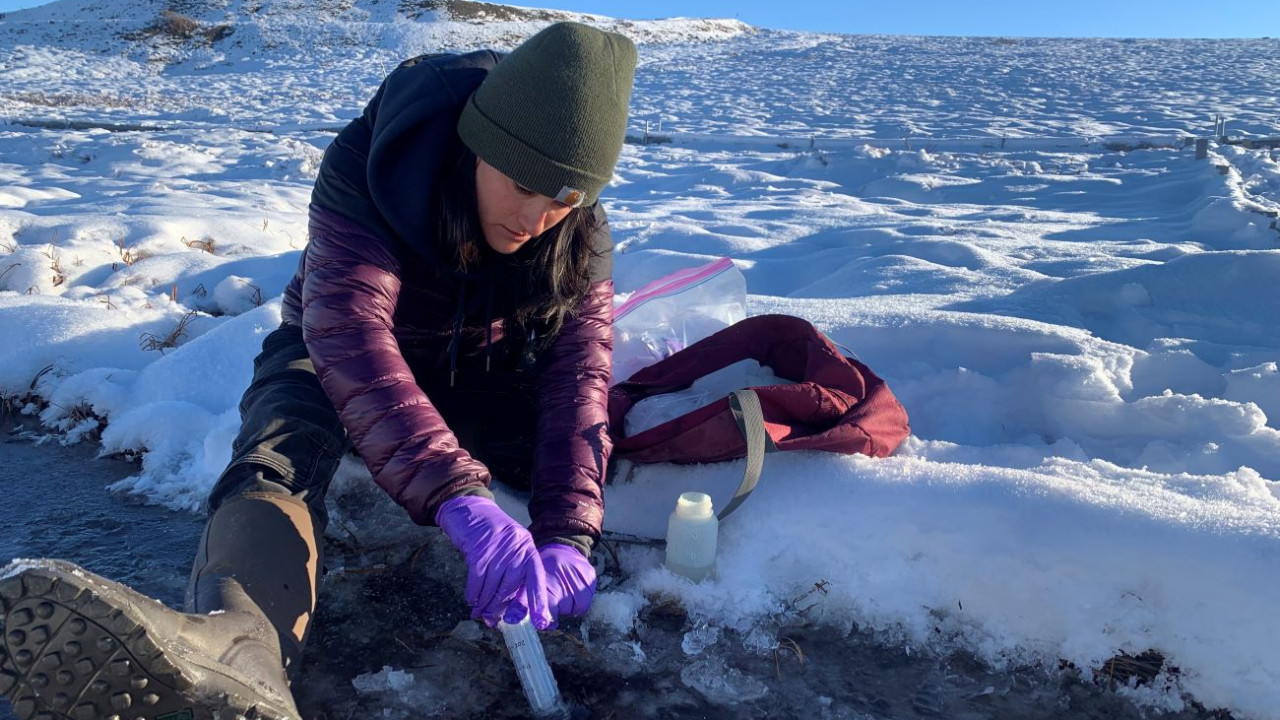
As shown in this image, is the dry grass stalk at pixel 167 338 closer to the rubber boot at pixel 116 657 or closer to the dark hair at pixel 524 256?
the dark hair at pixel 524 256

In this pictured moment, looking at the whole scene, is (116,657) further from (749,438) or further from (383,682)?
(749,438)

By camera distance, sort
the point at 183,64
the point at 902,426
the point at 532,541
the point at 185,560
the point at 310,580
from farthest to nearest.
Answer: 1. the point at 183,64
2. the point at 902,426
3. the point at 185,560
4. the point at 532,541
5. the point at 310,580

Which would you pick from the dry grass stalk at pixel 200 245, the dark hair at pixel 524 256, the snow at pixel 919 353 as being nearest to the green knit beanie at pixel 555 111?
the dark hair at pixel 524 256

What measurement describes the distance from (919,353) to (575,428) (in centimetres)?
165

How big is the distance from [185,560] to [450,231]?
101 cm

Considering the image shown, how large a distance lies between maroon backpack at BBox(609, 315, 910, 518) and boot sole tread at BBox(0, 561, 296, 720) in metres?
1.18

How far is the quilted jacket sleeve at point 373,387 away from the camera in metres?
1.68

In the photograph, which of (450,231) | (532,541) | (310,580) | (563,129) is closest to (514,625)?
(532,541)

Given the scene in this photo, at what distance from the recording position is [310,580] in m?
1.56

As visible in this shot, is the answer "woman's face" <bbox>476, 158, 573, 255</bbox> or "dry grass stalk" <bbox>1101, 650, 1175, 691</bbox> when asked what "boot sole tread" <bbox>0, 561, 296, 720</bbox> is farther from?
"dry grass stalk" <bbox>1101, 650, 1175, 691</bbox>

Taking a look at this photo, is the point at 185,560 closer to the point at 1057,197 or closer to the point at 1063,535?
the point at 1063,535

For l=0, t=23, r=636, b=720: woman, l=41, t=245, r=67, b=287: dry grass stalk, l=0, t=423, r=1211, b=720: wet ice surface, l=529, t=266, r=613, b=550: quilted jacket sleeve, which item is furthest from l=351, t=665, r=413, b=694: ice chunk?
l=41, t=245, r=67, b=287: dry grass stalk

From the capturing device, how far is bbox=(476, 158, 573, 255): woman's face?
1759 mm

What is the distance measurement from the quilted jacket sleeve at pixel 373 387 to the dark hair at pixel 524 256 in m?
0.19
